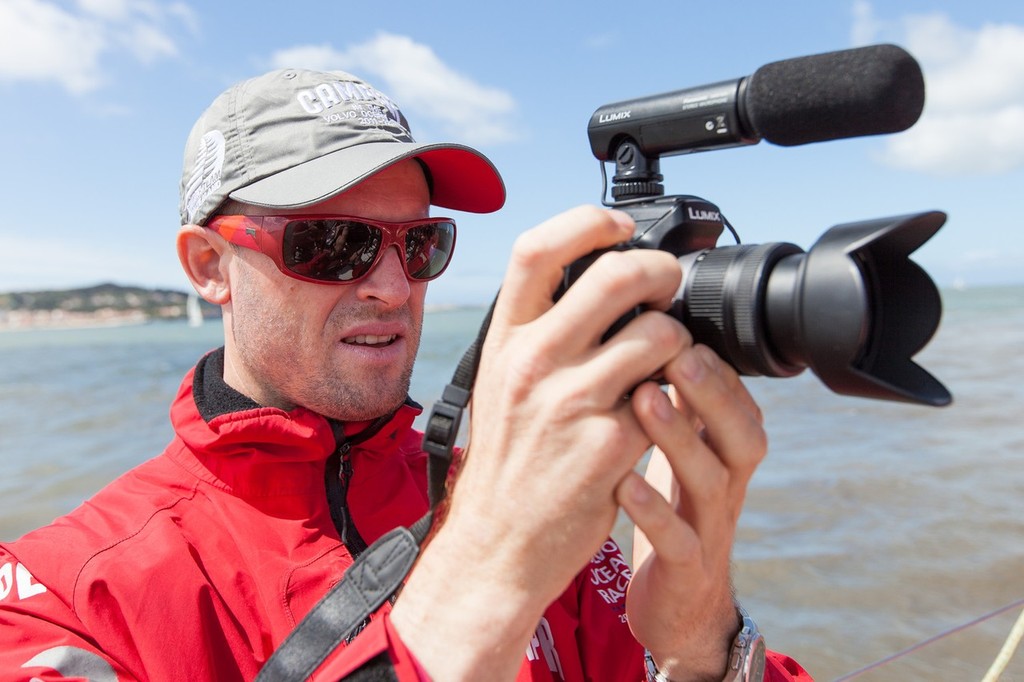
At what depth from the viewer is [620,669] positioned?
5.63ft

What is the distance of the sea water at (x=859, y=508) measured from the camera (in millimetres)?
4184

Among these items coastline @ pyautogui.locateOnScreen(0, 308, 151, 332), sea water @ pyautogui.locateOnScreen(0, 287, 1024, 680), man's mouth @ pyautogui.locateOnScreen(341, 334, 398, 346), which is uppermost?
man's mouth @ pyautogui.locateOnScreen(341, 334, 398, 346)

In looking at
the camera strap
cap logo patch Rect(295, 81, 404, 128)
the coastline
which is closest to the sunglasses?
cap logo patch Rect(295, 81, 404, 128)

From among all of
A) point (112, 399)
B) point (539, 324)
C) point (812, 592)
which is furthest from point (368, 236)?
point (112, 399)

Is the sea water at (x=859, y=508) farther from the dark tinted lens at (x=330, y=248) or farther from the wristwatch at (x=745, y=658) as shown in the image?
the dark tinted lens at (x=330, y=248)

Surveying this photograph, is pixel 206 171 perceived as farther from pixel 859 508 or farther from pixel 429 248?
pixel 859 508

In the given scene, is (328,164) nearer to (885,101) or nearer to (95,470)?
(885,101)

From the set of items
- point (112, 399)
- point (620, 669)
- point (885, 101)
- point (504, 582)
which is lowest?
point (112, 399)

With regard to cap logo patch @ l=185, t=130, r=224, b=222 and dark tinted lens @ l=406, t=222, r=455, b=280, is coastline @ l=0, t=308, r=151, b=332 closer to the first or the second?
cap logo patch @ l=185, t=130, r=224, b=222

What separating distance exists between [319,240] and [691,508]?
1132 millimetres

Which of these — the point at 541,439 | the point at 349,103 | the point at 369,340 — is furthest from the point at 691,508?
the point at 349,103

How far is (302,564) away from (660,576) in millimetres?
759

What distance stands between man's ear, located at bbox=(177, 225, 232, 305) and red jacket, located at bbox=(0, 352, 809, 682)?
22 cm

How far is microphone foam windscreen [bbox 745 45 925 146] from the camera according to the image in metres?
1.00
